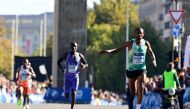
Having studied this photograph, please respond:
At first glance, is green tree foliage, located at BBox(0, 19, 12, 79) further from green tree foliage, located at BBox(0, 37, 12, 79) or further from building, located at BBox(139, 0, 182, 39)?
building, located at BBox(139, 0, 182, 39)

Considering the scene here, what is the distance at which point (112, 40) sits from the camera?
8912cm

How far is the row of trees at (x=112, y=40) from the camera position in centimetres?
8300

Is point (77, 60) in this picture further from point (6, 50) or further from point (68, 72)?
point (6, 50)

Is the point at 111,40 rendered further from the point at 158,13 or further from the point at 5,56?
the point at 158,13

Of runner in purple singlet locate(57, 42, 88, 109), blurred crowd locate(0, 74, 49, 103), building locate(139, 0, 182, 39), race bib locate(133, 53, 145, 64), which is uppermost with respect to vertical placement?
building locate(139, 0, 182, 39)

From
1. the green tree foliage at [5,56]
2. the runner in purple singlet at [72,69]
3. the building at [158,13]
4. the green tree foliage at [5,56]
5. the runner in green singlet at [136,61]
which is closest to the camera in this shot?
the runner in green singlet at [136,61]

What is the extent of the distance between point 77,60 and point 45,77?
139 feet

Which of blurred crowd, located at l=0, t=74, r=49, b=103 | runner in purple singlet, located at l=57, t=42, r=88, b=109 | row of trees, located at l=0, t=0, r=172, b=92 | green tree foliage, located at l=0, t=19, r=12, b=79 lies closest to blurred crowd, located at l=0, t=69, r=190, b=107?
blurred crowd, located at l=0, t=74, r=49, b=103

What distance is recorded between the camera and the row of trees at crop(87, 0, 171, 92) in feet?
272

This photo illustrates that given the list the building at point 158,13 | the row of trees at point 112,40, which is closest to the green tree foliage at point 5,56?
the building at point 158,13

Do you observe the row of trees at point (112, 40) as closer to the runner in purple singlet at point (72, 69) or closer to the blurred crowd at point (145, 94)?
the blurred crowd at point (145, 94)

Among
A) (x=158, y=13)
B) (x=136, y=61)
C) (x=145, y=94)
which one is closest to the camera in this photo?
(x=136, y=61)

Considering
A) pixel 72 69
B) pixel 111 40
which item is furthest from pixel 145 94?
pixel 111 40

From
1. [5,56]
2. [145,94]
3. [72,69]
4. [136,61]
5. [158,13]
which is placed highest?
[158,13]
